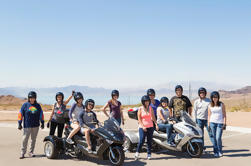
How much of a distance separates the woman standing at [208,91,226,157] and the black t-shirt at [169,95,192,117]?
29.7 inches

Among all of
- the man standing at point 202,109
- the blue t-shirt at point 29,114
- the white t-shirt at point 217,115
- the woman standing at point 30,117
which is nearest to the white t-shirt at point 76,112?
the woman standing at point 30,117

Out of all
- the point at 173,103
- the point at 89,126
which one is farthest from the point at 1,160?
the point at 173,103

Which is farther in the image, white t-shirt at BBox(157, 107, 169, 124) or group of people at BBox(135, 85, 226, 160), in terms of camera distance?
white t-shirt at BBox(157, 107, 169, 124)

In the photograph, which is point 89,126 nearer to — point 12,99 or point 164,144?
point 164,144

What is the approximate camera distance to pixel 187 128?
915 cm

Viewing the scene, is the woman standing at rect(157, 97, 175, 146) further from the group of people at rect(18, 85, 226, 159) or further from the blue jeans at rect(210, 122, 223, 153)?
the blue jeans at rect(210, 122, 223, 153)

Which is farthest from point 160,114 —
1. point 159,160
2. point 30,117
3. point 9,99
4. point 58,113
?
point 9,99

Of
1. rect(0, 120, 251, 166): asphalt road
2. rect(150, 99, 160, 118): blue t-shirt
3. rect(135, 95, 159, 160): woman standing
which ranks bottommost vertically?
rect(0, 120, 251, 166): asphalt road

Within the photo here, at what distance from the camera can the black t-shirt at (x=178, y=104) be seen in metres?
9.73

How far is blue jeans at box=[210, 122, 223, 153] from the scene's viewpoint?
934 cm

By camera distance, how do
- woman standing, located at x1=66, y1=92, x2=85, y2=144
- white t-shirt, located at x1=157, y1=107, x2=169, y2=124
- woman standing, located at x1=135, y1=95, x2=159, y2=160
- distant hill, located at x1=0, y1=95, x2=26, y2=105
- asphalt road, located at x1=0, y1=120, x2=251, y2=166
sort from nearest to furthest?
asphalt road, located at x1=0, y1=120, x2=251, y2=166
woman standing, located at x1=66, y1=92, x2=85, y2=144
woman standing, located at x1=135, y1=95, x2=159, y2=160
white t-shirt, located at x1=157, y1=107, x2=169, y2=124
distant hill, located at x1=0, y1=95, x2=26, y2=105

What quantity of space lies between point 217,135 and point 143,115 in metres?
2.42

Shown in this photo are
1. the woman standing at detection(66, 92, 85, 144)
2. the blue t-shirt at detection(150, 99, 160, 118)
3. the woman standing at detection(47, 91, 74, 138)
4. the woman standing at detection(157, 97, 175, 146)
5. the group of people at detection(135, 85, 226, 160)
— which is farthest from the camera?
the blue t-shirt at detection(150, 99, 160, 118)

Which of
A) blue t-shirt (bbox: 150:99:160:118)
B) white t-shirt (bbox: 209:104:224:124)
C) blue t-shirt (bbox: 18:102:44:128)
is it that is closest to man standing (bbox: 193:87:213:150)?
white t-shirt (bbox: 209:104:224:124)
